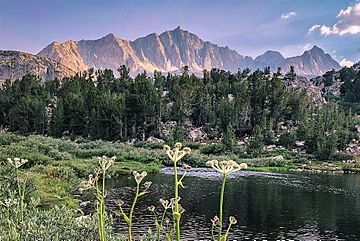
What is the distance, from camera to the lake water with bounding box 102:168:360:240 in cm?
3194

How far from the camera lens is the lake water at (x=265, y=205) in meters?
31.9

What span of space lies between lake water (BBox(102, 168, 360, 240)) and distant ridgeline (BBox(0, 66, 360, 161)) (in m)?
37.0

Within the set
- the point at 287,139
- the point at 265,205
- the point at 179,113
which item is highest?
the point at 179,113

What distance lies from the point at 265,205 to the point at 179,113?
3090 inches

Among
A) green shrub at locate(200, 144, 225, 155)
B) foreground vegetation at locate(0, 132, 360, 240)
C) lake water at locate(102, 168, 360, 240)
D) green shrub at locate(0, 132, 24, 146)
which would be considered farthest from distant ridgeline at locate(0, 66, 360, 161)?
lake water at locate(102, 168, 360, 240)

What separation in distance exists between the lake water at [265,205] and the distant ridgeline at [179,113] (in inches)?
1457

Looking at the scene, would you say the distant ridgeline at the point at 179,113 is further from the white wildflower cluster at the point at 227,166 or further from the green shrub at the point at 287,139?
the white wildflower cluster at the point at 227,166

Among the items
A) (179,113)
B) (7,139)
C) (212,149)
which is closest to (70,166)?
(7,139)

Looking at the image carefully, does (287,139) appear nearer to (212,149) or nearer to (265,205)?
(212,149)

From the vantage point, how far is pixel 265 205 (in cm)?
4234

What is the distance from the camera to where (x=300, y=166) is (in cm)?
8050

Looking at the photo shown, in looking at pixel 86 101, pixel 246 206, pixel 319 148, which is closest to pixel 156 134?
pixel 86 101

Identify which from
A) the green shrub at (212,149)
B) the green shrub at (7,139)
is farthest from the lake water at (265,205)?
the green shrub at (212,149)

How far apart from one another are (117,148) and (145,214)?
52.0 m
